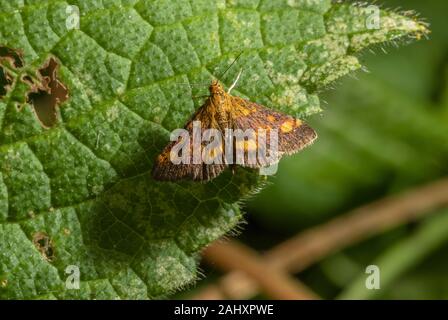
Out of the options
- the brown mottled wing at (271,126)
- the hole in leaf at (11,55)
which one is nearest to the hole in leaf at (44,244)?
the hole in leaf at (11,55)

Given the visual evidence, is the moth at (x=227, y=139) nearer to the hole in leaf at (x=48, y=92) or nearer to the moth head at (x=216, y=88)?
the moth head at (x=216, y=88)

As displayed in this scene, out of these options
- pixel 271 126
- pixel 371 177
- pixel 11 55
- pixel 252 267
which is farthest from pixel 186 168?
pixel 371 177

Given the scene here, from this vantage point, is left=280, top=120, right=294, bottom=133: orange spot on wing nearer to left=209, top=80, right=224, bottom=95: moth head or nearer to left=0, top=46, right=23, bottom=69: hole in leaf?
A: left=209, top=80, right=224, bottom=95: moth head

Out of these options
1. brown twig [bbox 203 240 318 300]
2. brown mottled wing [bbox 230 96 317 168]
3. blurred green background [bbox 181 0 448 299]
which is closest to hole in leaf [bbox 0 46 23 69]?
brown mottled wing [bbox 230 96 317 168]

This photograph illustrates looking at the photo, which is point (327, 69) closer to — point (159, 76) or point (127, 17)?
point (159, 76)
